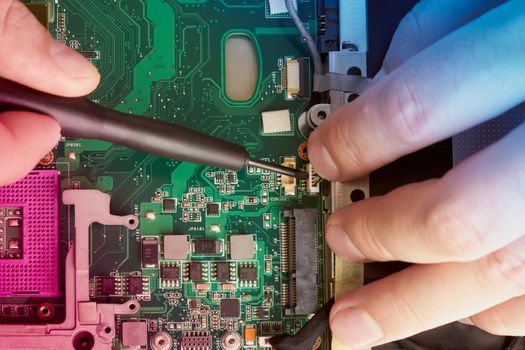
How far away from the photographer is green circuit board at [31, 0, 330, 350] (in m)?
3.05

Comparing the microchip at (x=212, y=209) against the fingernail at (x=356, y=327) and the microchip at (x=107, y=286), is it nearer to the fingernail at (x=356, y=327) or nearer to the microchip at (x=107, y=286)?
the microchip at (x=107, y=286)

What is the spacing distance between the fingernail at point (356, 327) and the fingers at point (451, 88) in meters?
0.76

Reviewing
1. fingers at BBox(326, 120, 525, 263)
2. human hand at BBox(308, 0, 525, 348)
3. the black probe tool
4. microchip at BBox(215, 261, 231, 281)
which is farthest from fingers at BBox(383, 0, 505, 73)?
microchip at BBox(215, 261, 231, 281)

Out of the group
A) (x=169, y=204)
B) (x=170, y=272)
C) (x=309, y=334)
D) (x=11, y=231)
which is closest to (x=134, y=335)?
(x=170, y=272)

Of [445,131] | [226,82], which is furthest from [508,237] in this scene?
[226,82]

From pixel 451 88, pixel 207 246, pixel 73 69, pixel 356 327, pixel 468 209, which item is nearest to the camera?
pixel 468 209

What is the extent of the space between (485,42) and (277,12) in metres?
1.32

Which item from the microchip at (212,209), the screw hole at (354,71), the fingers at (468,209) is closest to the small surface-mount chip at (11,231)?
the microchip at (212,209)

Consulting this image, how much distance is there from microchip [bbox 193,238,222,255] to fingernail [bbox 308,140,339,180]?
0.77 m

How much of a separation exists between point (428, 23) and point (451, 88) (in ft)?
2.54

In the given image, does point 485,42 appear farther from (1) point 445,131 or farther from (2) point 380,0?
(2) point 380,0

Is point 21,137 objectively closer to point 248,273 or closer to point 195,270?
point 195,270

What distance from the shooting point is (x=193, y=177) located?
307 centimetres

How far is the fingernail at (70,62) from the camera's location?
221cm
